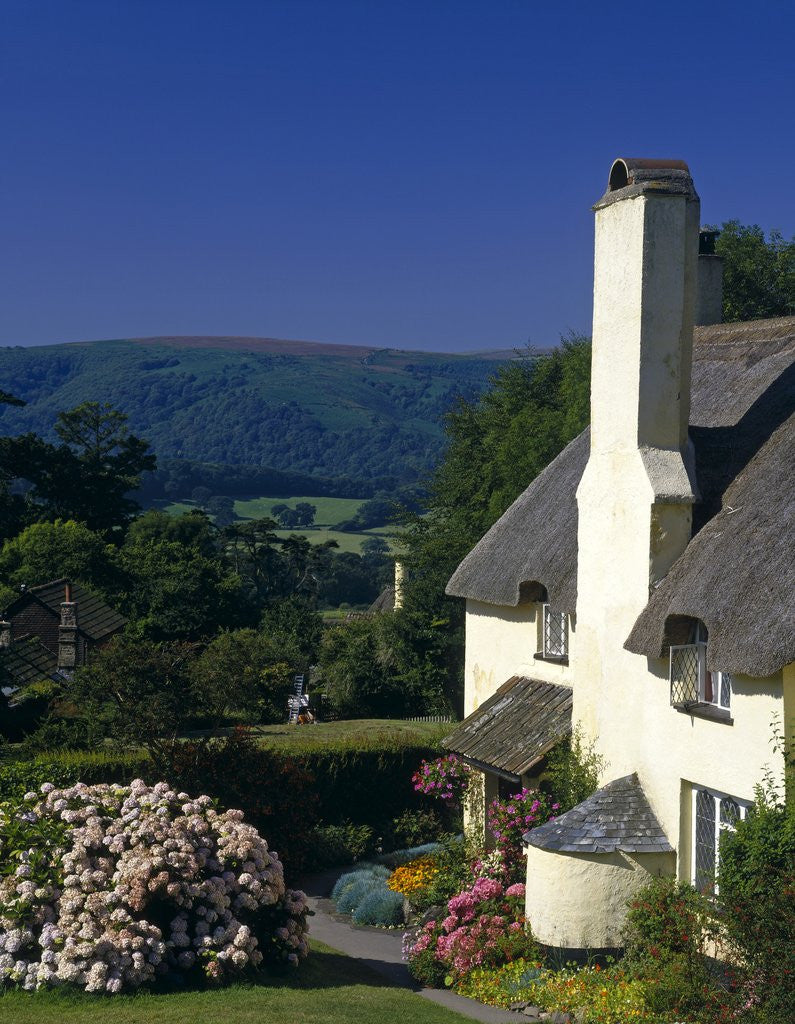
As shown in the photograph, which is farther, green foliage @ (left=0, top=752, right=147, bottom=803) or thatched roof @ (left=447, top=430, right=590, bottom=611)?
green foliage @ (left=0, top=752, right=147, bottom=803)

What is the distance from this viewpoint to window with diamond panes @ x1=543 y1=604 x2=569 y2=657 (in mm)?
20328

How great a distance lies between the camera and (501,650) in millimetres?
22078

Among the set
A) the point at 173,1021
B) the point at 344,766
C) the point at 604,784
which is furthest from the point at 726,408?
the point at 344,766

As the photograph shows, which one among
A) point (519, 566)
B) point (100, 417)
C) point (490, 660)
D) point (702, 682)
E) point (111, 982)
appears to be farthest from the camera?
point (100, 417)

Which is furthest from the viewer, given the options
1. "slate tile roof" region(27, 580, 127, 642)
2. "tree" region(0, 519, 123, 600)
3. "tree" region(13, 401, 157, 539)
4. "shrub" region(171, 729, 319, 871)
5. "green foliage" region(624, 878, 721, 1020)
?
"tree" region(13, 401, 157, 539)

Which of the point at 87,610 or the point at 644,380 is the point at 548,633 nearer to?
the point at 644,380

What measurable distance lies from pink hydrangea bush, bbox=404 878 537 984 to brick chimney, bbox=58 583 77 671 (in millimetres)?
25273

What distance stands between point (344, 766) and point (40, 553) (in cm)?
3390

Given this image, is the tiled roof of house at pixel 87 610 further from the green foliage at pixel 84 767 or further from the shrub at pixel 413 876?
the shrub at pixel 413 876

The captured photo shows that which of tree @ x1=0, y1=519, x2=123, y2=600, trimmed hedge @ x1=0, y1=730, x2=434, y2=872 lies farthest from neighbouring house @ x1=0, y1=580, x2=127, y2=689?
trimmed hedge @ x1=0, y1=730, x2=434, y2=872

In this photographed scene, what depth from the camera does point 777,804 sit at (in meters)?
12.8

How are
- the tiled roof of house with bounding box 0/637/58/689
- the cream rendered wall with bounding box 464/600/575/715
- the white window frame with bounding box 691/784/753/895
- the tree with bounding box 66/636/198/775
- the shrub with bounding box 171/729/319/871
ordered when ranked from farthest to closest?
the tiled roof of house with bounding box 0/637/58/689
the tree with bounding box 66/636/198/775
the cream rendered wall with bounding box 464/600/575/715
the shrub with bounding box 171/729/319/871
the white window frame with bounding box 691/784/753/895

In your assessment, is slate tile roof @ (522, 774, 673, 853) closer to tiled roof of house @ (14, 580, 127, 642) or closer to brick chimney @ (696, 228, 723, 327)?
brick chimney @ (696, 228, 723, 327)

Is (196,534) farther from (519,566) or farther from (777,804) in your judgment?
(777,804)
